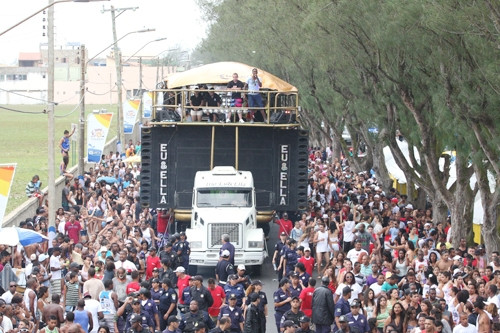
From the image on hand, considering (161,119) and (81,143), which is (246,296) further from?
(81,143)

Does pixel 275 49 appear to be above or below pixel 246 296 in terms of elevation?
above

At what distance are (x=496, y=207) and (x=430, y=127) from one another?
4124mm

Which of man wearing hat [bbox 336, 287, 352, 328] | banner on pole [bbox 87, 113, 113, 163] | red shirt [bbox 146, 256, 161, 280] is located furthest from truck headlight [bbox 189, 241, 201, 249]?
banner on pole [bbox 87, 113, 113, 163]

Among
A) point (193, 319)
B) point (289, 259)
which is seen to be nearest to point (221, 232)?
point (289, 259)

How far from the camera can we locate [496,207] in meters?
25.0

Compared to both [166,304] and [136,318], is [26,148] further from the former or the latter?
[136,318]

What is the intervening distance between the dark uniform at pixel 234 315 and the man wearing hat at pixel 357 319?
170 cm

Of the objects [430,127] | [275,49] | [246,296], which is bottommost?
[246,296]

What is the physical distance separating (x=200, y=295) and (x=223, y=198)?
8.00 meters

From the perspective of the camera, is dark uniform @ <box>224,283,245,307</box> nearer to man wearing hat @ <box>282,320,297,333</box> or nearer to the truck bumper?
man wearing hat @ <box>282,320,297,333</box>

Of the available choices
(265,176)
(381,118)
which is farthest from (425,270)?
(381,118)

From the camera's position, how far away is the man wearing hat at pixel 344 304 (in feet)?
55.3

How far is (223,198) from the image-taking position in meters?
25.1

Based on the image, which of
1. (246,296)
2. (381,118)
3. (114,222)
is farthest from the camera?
(381,118)
